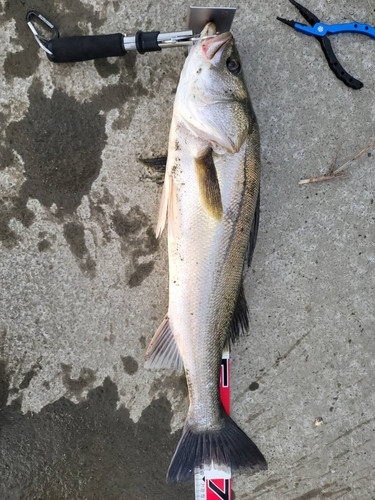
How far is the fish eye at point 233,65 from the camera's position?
184 centimetres

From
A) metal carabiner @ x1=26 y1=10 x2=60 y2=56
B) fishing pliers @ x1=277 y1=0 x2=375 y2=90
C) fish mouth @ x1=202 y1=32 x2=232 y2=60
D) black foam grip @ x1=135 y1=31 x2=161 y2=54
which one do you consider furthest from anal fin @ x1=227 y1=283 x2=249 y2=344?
metal carabiner @ x1=26 y1=10 x2=60 y2=56

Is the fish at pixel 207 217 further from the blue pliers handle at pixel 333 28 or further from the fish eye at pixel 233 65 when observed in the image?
the blue pliers handle at pixel 333 28

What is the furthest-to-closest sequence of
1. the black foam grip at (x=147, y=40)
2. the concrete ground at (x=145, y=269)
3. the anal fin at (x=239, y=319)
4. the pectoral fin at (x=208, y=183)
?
the concrete ground at (x=145, y=269), the anal fin at (x=239, y=319), the black foam grip at (x=147, y=40), the pectoral fin at (x=208, y=183)

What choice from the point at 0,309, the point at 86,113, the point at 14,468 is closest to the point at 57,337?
the point at 0,309

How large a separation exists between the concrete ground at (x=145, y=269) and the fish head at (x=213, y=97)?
38 centimetres

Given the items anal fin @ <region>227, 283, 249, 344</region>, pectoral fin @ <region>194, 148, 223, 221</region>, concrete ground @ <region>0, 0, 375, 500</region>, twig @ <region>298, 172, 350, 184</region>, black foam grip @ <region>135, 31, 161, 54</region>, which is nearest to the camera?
pectoral fin @ <region>194, 148, 223, 221</region>

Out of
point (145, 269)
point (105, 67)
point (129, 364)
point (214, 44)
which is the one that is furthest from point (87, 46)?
point (129, 364)

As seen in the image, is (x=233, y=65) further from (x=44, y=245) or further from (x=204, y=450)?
(x=204, y=450)

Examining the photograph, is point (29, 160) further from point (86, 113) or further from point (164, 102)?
point (164, 102)

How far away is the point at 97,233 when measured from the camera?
7.13 feet

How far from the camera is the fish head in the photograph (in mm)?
1786

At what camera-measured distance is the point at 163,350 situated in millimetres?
2023

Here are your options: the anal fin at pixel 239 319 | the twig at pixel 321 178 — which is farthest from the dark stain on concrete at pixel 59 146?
the twig at pixel 321 178

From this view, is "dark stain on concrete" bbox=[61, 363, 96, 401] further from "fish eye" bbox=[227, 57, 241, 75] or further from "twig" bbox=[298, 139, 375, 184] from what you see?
"fish eye" bbox=[227, 57, 241, 75]
